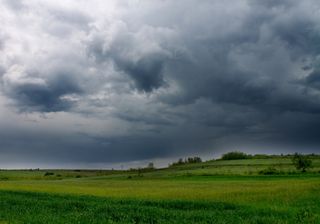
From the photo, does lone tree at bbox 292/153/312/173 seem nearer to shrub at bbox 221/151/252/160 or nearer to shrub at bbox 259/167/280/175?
shrub at bbox 259/167/280/175

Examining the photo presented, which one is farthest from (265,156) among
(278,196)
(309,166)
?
(278,196)

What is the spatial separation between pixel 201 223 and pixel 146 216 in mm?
4954

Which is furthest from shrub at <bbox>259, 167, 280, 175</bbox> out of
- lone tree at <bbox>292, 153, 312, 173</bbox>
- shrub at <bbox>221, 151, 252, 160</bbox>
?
shrub at <bbox>221, 151, 252, 160</bbox>

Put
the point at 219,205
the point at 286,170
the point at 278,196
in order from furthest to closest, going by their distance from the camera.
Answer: the point at 286,170
the point at 278,196
the point at 219,205

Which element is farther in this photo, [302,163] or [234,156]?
[234,156]

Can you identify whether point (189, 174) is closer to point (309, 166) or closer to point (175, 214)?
point (309, 166)

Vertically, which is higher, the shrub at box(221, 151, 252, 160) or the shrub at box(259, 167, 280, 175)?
the shrub at box(221, 151, 252, 160)

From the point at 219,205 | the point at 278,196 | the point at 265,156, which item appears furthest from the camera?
the point at 265,156

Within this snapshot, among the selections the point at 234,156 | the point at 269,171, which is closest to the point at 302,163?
the point at 269,171

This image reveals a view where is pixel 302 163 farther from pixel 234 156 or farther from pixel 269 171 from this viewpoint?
pixel 234 156

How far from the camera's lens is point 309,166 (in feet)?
411

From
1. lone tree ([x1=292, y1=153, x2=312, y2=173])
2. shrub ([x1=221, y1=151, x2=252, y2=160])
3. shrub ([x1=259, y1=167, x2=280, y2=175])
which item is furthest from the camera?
shrub ([x1=221, y1=151, x2=252, y2=160])

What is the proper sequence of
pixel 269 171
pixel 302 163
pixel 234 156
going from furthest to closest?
pixel 234 156 → pixel 302 163 → pixel 269 171

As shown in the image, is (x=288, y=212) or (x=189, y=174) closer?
(x=288, y=212)
